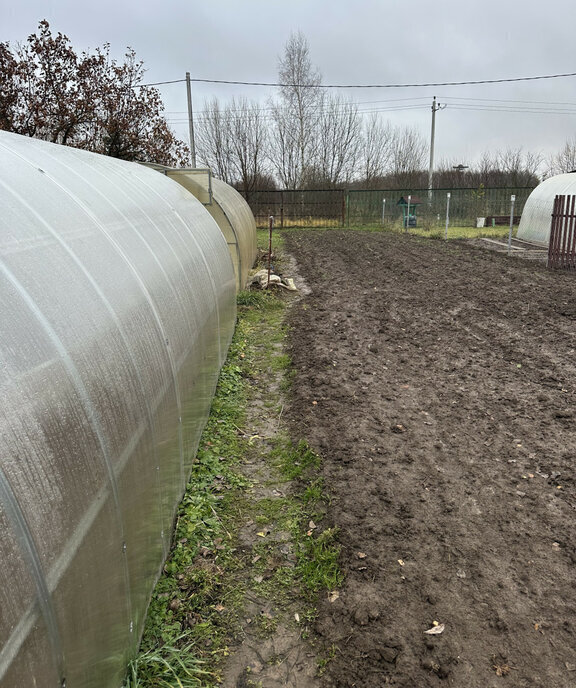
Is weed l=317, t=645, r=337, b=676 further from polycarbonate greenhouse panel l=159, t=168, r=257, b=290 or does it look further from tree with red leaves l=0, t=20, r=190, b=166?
tree with red leaves l=0, t=20, r=190, b=166

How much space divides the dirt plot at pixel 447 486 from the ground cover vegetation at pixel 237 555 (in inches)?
7.0

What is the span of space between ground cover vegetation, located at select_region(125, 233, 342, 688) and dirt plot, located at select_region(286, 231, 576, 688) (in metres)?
0.18

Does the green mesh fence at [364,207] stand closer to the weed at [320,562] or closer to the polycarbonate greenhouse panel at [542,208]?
the polycarbonate greenhouse panel at [542,208]

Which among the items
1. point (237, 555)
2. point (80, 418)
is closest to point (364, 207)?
point (237, 555)

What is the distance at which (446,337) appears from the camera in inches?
321

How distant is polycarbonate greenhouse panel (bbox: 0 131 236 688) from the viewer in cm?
159

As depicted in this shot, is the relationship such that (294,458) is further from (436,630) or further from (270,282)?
(270,282)

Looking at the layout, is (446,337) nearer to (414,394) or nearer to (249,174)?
(414,394)

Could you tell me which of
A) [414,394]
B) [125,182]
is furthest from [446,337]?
[125,182]

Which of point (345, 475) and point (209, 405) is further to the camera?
point (209, 405)

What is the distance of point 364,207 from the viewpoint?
1204 inches

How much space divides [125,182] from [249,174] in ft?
101

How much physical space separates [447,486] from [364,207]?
91.7ft

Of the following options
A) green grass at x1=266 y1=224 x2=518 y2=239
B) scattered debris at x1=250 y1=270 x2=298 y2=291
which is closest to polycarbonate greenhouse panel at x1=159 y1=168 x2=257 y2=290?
scattered debris at x1=250 y1=270 x2=298 y2=291
